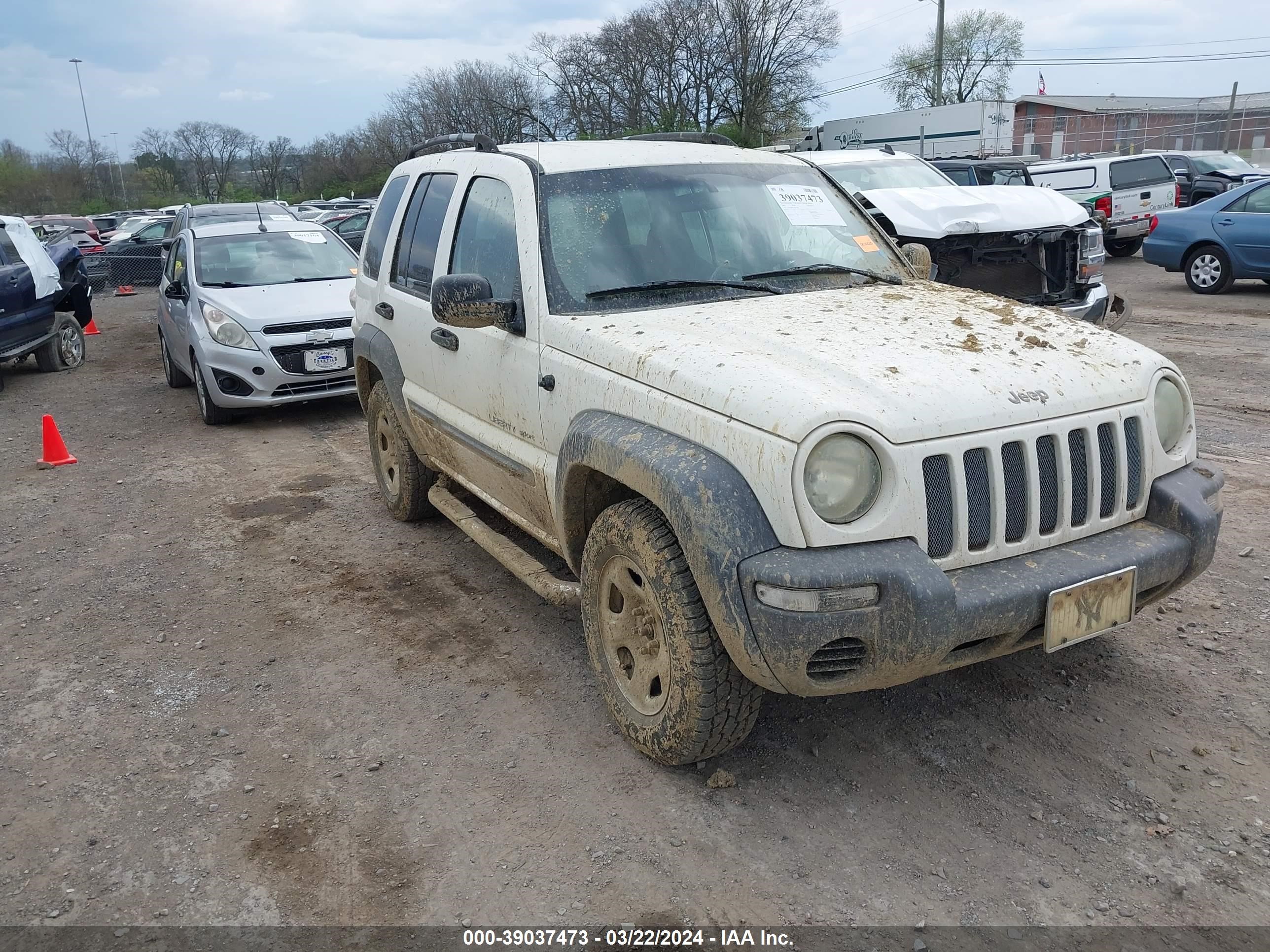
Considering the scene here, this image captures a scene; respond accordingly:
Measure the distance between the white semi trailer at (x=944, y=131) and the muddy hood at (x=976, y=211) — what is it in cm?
2761

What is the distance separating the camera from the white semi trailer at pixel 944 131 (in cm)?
3875

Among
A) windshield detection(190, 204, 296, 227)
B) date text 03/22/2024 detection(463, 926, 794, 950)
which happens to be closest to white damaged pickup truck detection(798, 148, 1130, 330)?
windshield detection(190, 204, 296, 227)

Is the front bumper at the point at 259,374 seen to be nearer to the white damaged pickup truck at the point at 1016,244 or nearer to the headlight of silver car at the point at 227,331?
the headlight of silver car at the point at 227,331

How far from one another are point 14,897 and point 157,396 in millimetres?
8736

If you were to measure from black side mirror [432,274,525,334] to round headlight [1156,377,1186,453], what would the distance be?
7.54 ft

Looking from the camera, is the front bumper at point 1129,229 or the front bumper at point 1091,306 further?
the front bumper at point 1129,229

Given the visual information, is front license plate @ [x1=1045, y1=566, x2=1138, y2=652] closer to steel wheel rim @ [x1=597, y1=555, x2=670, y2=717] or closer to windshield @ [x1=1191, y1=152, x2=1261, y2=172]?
steel wheel rim @ [x1=597, y1=555, x2=670, y2=717]

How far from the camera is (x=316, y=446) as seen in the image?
8.27 metres

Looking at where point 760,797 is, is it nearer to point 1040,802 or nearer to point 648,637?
point 648,637

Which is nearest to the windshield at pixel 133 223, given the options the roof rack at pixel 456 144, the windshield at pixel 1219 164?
the roof rack at pixel 456 144

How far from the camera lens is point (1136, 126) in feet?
180

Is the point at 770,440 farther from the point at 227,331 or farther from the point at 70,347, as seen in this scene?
the point at 70,347

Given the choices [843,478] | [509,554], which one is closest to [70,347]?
[509,554]

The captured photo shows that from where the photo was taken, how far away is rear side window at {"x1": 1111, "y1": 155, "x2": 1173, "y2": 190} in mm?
18000
